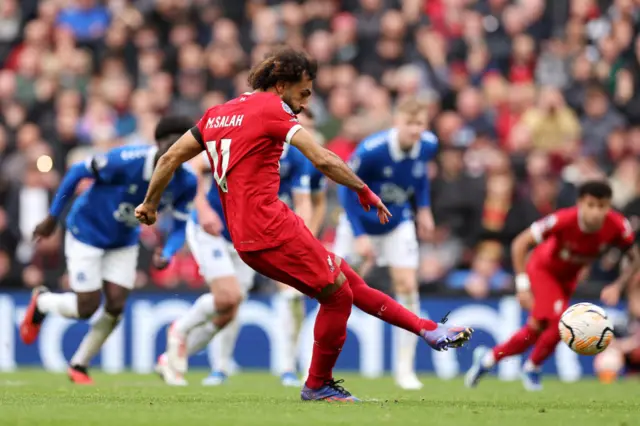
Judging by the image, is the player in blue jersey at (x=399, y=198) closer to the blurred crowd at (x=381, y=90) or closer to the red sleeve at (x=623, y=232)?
the red sleeve at (x=623, y=232)

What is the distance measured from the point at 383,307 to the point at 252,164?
151 centimetres

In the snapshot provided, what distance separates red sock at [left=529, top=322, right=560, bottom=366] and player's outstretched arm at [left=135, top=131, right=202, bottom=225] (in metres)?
5.51

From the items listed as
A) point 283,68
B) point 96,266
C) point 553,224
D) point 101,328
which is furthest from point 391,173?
point 283,68

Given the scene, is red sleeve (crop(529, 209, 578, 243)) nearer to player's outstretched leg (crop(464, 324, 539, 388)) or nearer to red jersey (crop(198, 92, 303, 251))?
player's outstretched leg (crop(464, 324, 539, 388))

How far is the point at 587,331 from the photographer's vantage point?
10.9 metres

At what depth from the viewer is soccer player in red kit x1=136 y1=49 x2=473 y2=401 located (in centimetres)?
925

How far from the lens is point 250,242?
932 cm

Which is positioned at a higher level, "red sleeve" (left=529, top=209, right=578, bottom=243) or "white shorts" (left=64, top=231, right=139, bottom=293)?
"red sleeve" (left=529, top=209, right=578, bottom=243)

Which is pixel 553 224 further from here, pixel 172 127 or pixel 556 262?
pixel 172 127

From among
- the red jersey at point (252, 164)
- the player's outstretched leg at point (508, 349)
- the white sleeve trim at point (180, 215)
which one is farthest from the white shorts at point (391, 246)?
the red jersey at point (252, 164)

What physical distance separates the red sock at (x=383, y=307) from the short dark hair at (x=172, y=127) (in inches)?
118

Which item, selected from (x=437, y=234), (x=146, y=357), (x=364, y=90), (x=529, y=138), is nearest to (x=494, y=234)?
(x=437, y=234)

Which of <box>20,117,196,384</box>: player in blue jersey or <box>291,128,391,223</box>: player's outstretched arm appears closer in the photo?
<box>291,128,391,223</box>: player's outstretched arm

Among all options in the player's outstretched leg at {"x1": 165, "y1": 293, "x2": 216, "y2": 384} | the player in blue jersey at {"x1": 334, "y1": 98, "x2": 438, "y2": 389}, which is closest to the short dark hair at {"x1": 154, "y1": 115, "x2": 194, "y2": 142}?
the player's outstretched leg at {"x1": 165, "y1": 293, "x2": 216, "y2": 384}
